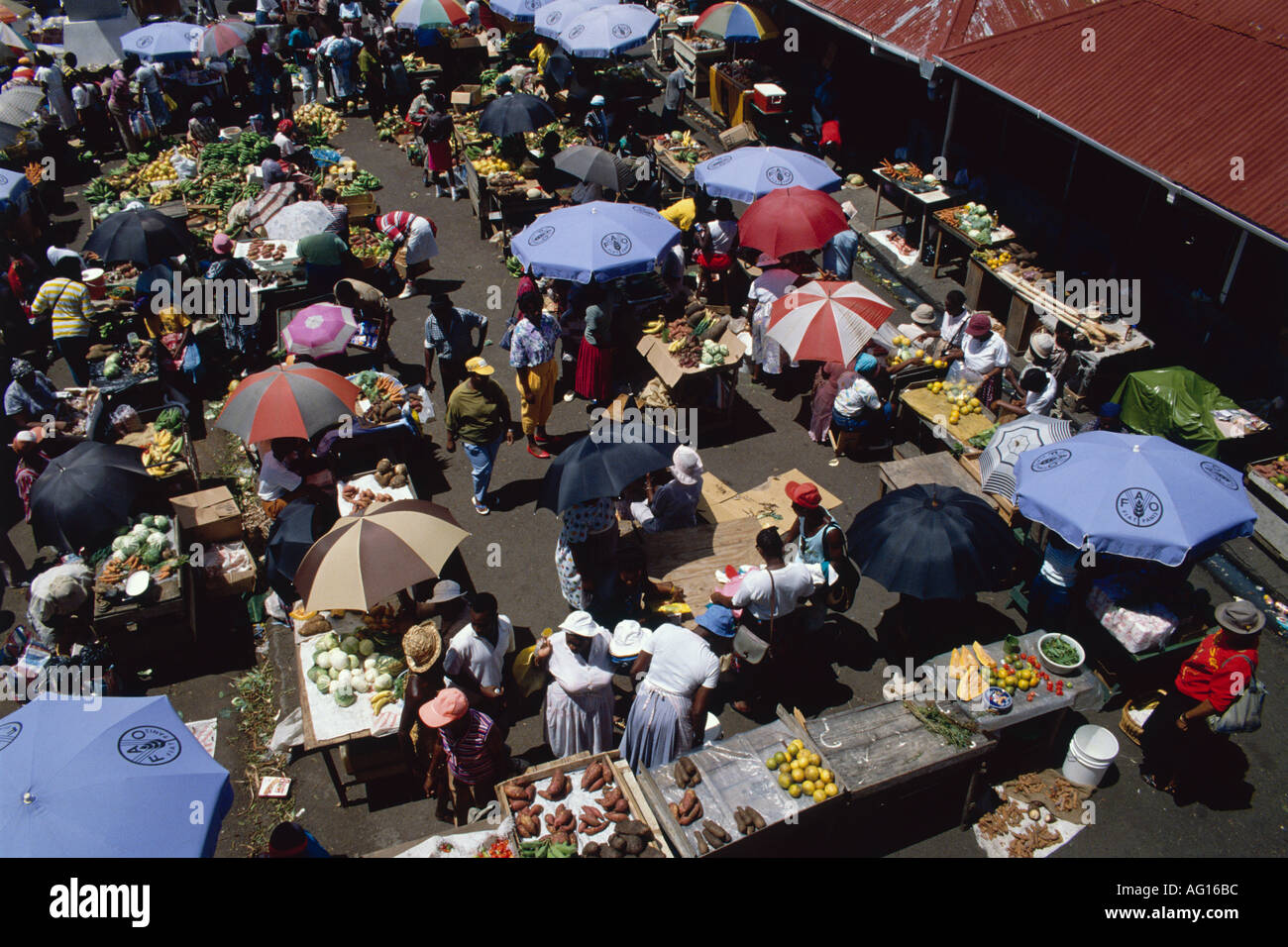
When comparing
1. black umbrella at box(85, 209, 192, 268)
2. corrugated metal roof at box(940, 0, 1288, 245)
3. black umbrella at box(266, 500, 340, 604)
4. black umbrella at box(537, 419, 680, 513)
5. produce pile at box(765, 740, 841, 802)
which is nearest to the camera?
produce pile at box(765, 740, 841, 802)

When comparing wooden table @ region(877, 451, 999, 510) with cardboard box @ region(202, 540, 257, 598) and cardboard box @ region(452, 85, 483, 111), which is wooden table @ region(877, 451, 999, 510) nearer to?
cardboard box @ region(202, 540, 257, 598)

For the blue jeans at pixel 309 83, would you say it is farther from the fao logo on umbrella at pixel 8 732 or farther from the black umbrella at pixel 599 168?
the fao logo on umbrella at pixel 8 732

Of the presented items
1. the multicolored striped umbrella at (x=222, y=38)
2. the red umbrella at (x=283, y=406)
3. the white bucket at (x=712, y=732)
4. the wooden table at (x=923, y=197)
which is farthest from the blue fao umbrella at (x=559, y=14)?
the white bucket at (x=712, y=732)

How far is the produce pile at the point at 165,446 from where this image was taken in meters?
11.2

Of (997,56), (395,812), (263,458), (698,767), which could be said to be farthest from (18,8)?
(698,767)

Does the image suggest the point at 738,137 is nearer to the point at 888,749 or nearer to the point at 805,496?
the point at 805,496

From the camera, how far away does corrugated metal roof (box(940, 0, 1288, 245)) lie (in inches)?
441

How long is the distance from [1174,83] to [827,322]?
21.7ft

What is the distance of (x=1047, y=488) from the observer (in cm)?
850

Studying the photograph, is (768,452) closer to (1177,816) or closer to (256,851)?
(1177,816)

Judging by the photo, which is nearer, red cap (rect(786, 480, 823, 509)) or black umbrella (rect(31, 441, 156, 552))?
red cap (rect(786, 480, 823, 509))

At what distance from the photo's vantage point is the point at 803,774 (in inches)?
282

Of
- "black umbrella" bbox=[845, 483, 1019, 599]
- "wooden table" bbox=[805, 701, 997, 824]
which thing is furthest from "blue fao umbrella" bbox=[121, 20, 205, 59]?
"wooden table" bbox=[805, 701, 997, 824]

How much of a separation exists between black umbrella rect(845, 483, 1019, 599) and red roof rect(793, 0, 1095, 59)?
10.5 metres
